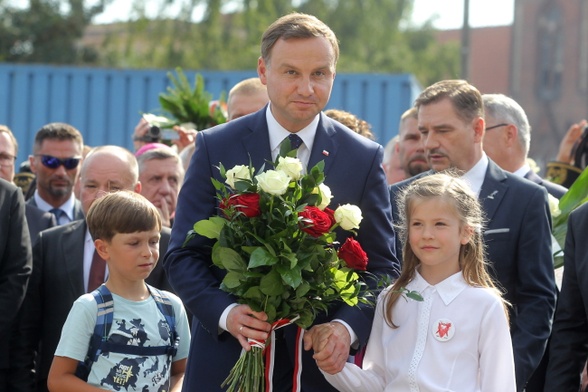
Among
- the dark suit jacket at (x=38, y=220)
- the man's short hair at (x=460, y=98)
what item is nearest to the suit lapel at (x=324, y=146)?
the man's short hair at (x=460, y=98)

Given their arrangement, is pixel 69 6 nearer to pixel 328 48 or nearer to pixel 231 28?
pixel 231 28

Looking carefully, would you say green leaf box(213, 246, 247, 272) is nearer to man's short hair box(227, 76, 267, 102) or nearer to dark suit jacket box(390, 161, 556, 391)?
dark suit jacket box(390, 161, 556, 391)

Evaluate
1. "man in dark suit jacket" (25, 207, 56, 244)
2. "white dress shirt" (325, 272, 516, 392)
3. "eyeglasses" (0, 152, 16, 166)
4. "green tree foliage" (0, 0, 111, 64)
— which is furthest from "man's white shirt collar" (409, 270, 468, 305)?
"green tree foliage" (0, 0, 111, 64)

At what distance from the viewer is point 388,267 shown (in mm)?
4258

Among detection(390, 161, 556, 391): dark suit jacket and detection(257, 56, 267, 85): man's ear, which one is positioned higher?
detection(257, 56, 267, 85): man's ear

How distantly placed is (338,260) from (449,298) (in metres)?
0.65

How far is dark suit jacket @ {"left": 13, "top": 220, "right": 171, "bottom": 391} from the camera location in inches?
233

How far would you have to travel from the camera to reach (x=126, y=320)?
16.0 ft

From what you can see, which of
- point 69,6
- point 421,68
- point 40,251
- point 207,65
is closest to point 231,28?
point 207,65

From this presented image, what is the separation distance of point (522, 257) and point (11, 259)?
2.76 metres

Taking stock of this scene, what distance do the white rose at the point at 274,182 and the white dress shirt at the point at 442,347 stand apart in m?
0.81

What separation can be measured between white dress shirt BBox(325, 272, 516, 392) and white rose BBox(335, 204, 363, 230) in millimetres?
602

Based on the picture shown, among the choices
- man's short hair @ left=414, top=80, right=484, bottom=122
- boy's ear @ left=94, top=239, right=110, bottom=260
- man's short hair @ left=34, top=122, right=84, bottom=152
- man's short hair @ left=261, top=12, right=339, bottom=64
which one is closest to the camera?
man's short hair @ left=261, top=12, right=339, bottom=64

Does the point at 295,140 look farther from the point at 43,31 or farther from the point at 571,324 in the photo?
the point at 43,31
